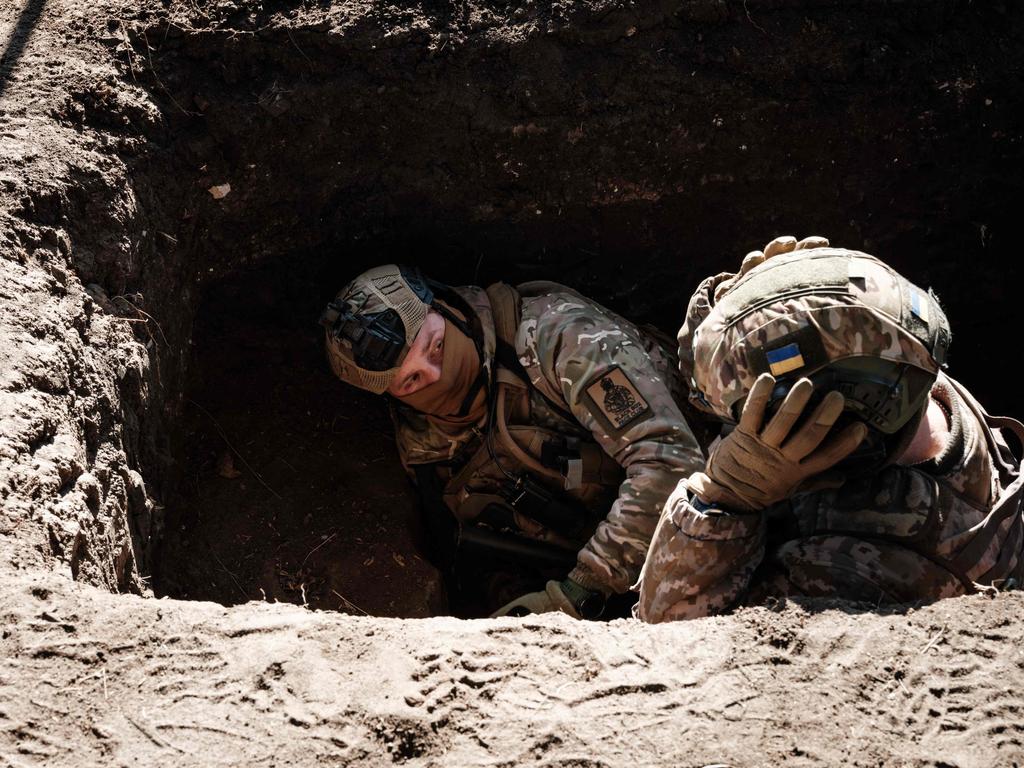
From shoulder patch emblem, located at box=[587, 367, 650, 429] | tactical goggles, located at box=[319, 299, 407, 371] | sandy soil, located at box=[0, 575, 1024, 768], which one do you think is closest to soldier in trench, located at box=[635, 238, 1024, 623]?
sandy soil, located at box=[0, 575, 1024, 768]

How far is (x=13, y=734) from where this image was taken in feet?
6.42

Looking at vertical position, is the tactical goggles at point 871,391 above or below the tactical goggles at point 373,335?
above

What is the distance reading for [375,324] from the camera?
13.1ft

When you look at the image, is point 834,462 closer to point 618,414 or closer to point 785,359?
point 785,359

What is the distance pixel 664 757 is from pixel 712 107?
308 cm

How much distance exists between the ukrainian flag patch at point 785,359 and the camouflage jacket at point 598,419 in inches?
45.7

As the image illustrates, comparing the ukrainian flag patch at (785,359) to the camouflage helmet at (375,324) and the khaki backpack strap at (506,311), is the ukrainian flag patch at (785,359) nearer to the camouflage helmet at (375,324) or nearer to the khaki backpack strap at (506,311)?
the khaki backpack strap at (506,311)

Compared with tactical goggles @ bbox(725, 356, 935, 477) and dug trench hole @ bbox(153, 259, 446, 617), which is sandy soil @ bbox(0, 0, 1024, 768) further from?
tactical goggles @ bbox(725, 356, 935, 477)

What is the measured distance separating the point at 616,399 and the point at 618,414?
Result: 0.06 m

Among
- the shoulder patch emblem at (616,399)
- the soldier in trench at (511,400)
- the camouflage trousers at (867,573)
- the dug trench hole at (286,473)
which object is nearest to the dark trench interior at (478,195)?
the dug trench hole at (286,473)

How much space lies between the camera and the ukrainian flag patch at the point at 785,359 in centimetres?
244

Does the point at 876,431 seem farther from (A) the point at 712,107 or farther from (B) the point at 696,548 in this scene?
(A) the point at 712,107

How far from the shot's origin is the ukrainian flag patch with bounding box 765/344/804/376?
244cm

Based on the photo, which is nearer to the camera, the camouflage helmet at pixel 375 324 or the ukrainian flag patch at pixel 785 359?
the ukrainian flag patch at pixel 785 359
